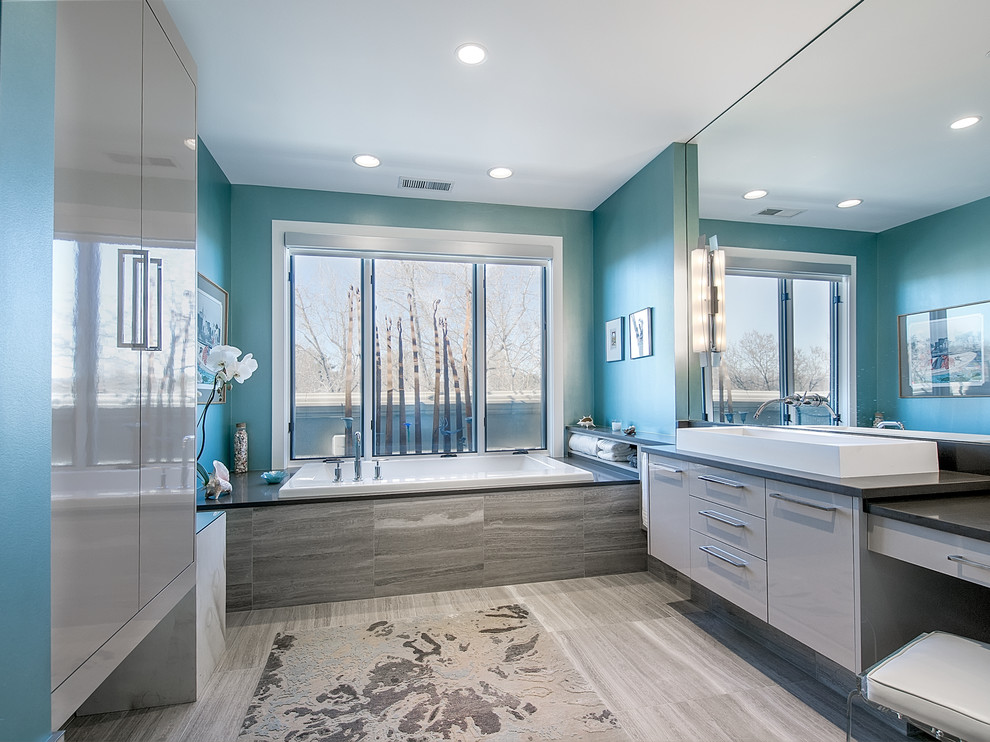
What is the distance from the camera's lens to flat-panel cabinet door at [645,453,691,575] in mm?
2695

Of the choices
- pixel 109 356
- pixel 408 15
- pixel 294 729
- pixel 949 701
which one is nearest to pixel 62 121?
pixel 109 356

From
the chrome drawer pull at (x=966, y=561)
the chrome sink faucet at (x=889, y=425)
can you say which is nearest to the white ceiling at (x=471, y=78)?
the chrome sink faucet at (x=889, y=425)

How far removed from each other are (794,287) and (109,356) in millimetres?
2726

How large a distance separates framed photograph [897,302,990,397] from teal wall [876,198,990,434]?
0.09 ft

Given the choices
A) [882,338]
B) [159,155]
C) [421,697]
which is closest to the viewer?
[159,155]

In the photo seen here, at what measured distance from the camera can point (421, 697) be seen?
79.4 inches

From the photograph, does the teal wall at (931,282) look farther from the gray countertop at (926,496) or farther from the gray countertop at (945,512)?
the gray countertop at (945,512)

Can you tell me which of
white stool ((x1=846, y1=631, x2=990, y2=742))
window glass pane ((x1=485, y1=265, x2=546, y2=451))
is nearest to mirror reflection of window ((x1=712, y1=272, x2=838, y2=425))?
white stool ((x1=846, y1=631, x2=990, y2=742))

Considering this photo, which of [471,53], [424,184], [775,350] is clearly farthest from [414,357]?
[775,350]

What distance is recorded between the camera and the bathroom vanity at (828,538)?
152 centimetres

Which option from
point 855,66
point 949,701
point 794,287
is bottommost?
point 949,701

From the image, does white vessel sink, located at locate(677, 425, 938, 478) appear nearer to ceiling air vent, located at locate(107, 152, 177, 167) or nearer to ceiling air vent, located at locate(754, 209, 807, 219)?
ceiling air vent, located at locate(754, 209, 807, 219)

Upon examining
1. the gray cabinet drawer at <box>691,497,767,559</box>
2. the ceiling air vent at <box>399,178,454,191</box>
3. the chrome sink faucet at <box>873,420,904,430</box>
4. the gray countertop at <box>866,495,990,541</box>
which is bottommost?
the gray cabinet drawer at <box>691,497,767,559</box>

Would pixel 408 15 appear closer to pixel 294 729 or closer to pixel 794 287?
pixel 794 287
